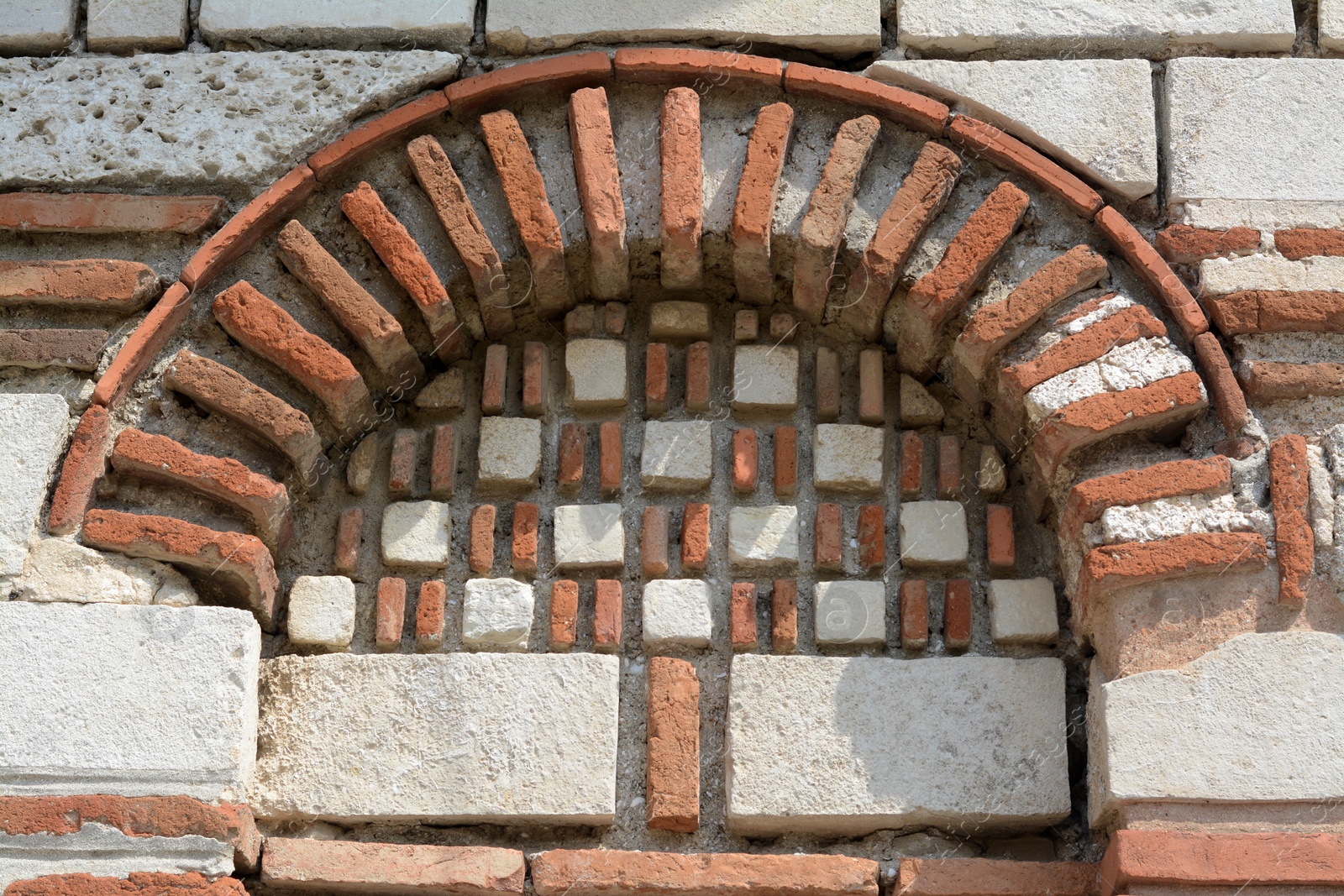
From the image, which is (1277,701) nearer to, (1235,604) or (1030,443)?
(1235,604)

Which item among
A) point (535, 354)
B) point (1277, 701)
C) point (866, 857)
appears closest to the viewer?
point (1277, 701)

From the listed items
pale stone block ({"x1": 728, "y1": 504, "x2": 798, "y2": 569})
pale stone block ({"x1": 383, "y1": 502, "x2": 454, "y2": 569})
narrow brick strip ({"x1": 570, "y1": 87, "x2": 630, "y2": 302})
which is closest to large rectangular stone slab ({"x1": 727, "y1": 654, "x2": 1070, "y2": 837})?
pale stone block ({"x1": 728, "y1": 504, "x2": 798, "y2": 569})

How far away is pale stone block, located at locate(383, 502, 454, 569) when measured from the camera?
9.83 ft

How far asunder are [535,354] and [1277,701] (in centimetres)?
173

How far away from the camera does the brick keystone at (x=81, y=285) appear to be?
2.88 m

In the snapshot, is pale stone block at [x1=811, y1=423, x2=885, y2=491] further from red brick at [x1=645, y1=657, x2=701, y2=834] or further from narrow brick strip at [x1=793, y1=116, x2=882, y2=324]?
red brick at [x1=645, y1=657, x2=701, y2=834]

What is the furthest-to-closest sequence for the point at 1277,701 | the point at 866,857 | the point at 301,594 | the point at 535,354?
1. the point at 535,354
2. the point at 301,594
3. the point at 866,857
4. the point at 1277,701

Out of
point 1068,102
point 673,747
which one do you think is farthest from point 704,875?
point 1068,102

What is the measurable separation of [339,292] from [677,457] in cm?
82

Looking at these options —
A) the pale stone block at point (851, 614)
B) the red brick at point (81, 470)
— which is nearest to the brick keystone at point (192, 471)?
the red brick at point (81, 470)

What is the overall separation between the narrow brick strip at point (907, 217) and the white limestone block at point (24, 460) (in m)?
1.71

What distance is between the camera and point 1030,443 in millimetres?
2910

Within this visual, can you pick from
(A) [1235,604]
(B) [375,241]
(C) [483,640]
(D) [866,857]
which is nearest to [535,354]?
(B) [375,241]

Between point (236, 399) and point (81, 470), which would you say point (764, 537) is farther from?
point (81, 470)
